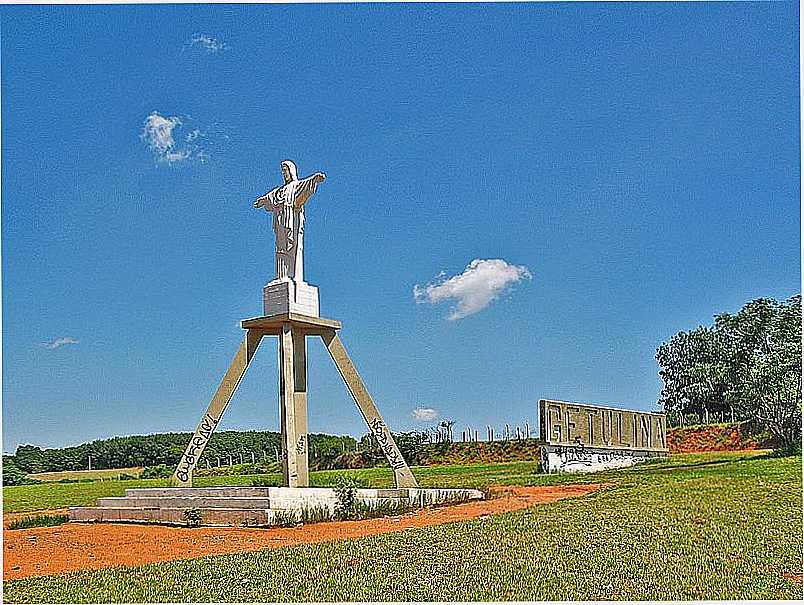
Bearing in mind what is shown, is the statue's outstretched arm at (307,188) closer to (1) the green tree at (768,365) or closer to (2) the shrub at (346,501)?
(2) the shrub at (346,501)

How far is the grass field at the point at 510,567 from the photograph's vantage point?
7.57 metres

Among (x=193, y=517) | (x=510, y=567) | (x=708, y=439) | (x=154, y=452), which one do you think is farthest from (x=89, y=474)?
(x=510, y=567)

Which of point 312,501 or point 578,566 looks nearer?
point 578,566

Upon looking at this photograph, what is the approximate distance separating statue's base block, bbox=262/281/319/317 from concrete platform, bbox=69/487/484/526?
2.55 meters

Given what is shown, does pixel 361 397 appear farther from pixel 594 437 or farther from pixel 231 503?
pixel 594 437

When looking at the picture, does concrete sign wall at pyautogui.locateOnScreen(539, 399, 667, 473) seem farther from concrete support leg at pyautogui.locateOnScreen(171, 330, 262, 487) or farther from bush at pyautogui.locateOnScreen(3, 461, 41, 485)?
bush at pyautogui.locateOnScreen(3, 461, 41, 485)

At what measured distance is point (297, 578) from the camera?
8.05 metres

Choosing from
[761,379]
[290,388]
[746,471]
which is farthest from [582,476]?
[290,388]

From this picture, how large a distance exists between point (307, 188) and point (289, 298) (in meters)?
1.57

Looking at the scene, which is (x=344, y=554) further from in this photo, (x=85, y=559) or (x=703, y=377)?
(x=703, y=377)

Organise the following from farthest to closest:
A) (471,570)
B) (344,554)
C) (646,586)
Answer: (344,554) < (471,570) < (646,586)

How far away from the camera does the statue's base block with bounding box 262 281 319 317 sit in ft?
46.2

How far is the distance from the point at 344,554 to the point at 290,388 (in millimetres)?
5233

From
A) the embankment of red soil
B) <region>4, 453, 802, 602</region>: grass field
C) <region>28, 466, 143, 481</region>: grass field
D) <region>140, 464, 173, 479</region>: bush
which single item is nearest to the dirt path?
<region>4, 453, 802, 602</region>: grass field
